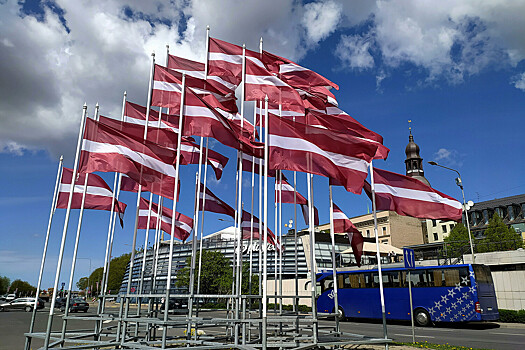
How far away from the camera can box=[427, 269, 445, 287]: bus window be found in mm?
24203

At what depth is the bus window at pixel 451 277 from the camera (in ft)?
77.6

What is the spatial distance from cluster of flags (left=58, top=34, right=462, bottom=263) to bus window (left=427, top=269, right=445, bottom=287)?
38.6 ft

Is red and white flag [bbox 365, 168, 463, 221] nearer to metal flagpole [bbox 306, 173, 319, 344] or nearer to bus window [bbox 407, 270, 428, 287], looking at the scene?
metal flagpole [bbox 306, 173, 319, 344]

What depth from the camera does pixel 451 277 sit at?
23.8m

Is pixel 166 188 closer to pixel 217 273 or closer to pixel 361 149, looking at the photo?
pixel 361 149

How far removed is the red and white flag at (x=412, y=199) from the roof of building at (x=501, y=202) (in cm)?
10247

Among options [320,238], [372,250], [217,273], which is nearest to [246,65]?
[372,250]

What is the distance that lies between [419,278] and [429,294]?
1.13 meters

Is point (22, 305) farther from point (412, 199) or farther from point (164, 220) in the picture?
Result: point (412, 199)

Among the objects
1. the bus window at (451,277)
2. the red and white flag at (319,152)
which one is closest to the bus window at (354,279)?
the bus window at (451,277)

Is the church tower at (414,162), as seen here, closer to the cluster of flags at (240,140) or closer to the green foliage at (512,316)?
the green foliage at (512,316)

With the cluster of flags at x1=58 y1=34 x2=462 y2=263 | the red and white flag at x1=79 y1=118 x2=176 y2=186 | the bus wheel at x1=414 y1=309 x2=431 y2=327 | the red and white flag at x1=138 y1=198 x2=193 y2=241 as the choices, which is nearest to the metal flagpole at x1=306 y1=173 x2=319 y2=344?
the cluster of flags at x1=58 y1=34 x2=462 y2=263

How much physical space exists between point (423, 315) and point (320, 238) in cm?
3616

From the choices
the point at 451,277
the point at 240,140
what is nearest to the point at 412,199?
the point at 240,140
